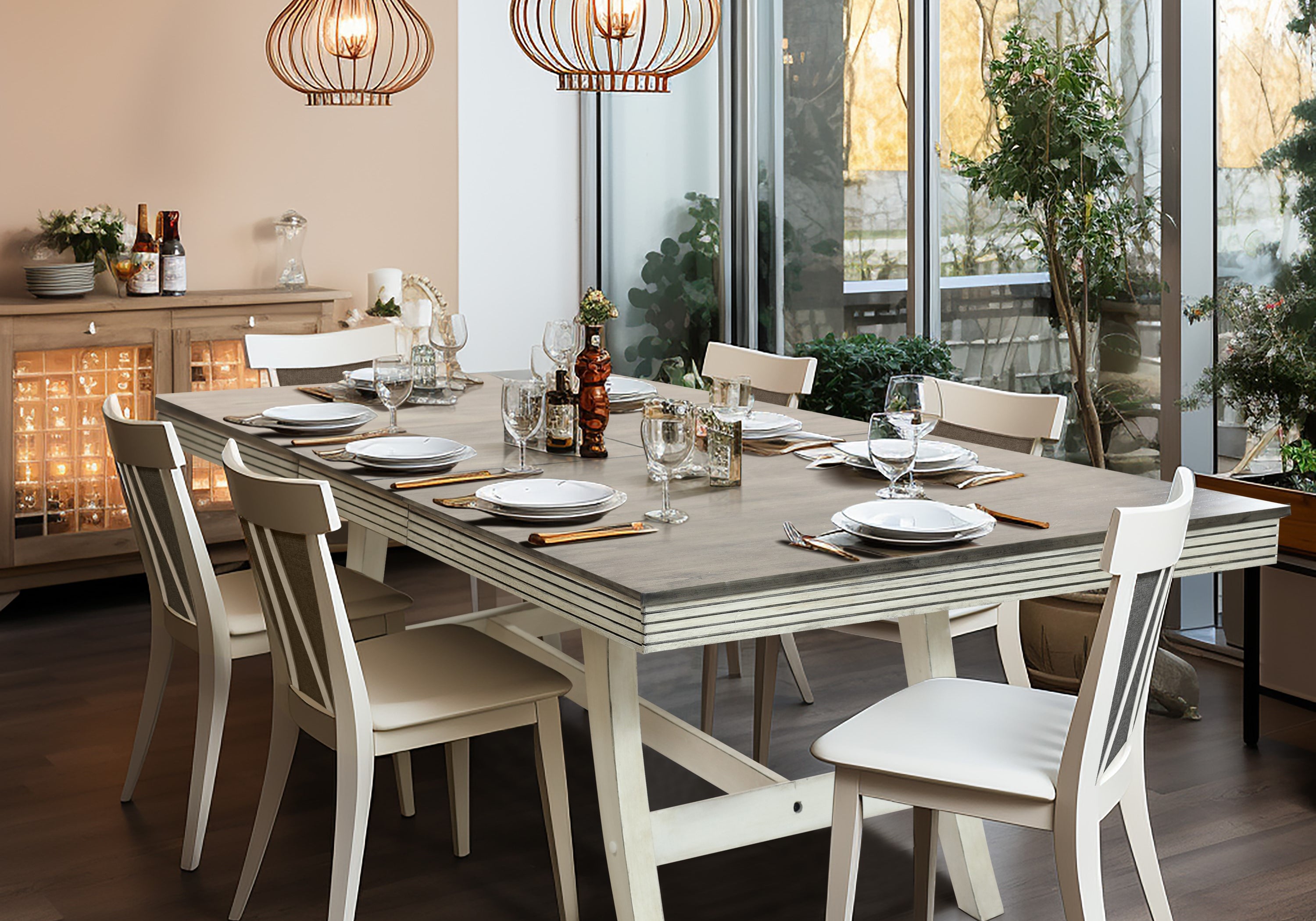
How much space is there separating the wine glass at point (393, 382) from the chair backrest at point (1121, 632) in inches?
61.8

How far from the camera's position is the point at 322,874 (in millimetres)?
2670

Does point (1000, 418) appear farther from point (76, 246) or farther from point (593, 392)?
point (76, 246)

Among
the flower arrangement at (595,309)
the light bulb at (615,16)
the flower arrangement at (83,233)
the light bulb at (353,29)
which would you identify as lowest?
the flower arrangement at (595,309)

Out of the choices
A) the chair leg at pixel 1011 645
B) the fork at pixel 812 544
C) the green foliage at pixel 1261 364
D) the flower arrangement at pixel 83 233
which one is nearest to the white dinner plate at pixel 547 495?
the fork at pixel 812 544

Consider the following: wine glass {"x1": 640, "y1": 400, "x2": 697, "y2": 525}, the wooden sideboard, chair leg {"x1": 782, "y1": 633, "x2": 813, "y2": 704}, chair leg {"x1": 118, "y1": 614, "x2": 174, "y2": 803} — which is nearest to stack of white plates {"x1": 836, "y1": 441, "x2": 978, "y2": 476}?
wine glass {"x1": 640, "y1": 400, "x2": 697, "y2": 525}

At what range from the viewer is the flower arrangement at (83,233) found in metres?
4.68

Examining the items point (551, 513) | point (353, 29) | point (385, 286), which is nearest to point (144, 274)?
point (385, 286)

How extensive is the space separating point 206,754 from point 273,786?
13.1 inches

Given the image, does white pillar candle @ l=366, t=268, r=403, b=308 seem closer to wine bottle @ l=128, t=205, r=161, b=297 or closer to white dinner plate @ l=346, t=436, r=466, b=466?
wine bottle @ l=128, t=205, r=161, b=297

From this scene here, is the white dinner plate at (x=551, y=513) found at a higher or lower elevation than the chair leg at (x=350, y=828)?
higher

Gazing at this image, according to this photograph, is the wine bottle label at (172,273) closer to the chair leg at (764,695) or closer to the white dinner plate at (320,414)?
the white dinner plate at (320,414)

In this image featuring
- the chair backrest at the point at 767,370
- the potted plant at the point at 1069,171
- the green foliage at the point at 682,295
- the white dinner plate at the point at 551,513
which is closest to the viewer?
the white dinner plate at the point at 551,513

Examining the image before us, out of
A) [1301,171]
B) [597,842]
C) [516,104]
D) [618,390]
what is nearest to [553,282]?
[516,104]

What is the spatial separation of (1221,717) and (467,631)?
198 cm
